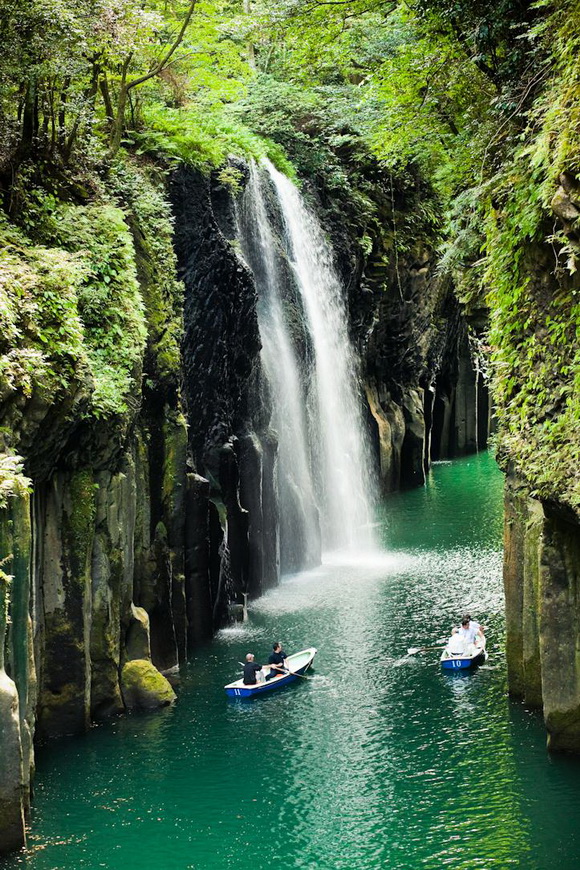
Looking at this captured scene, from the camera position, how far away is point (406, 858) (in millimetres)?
13930

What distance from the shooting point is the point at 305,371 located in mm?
34469

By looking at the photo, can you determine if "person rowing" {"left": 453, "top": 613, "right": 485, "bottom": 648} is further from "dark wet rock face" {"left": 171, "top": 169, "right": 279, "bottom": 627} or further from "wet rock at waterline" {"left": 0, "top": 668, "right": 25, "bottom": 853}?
"wet rock at waterline" {"left": 0, "top": 668, "right": 25, "bottom": 853}

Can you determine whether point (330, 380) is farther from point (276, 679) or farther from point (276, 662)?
point (276, 679)

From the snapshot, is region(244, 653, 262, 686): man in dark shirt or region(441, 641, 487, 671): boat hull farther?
region(441, 641, 487, 671): boat hull

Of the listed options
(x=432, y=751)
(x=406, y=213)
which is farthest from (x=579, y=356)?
(x=406, y=213)

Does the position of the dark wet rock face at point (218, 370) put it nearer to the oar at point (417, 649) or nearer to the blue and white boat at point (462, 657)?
the oar at point (417, 649)

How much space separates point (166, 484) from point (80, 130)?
8.23 meters

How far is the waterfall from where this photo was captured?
1281 inches

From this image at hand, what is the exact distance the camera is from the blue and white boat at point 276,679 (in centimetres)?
2036

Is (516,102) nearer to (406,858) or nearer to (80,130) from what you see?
(80,130)

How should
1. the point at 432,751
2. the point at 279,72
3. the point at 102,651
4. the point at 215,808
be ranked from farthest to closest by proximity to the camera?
1. the point at 279,72
2. the point at 102,651
3. the point at 432,751
4. the point at 215,808

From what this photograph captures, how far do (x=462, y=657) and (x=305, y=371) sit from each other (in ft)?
50.4

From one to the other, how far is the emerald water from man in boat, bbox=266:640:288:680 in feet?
1.47

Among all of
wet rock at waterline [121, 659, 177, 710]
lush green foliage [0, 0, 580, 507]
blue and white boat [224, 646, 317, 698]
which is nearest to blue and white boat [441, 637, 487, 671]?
blue and white boat [224, 646, 317, 698]
